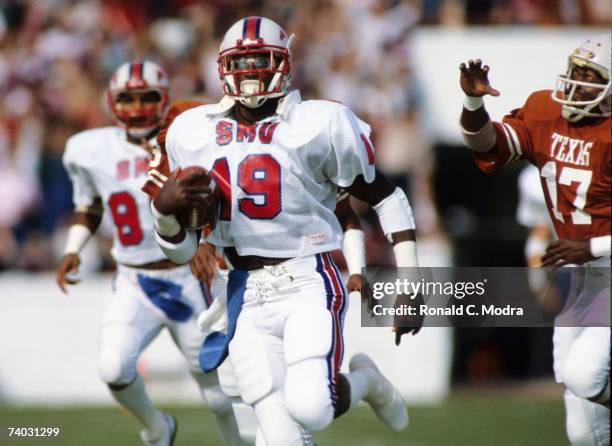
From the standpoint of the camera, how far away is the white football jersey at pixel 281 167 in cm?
476

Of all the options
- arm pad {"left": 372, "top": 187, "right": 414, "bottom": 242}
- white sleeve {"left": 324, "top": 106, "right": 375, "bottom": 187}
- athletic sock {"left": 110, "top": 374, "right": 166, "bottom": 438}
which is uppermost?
white sleeve {"left": 324, "top": 106, "right": 375, "bottom": 187}

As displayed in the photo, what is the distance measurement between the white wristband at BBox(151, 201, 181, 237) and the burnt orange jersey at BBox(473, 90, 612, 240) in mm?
1390

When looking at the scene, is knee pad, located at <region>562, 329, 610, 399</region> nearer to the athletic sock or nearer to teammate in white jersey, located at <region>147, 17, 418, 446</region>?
teammate in white jersey, located at <region>147, 17, 418, 446</region>

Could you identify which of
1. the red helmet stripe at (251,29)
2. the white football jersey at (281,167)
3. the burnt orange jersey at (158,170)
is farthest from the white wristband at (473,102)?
the burnt orange jersey at (158,170)

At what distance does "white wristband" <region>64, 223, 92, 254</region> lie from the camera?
21.0 ft

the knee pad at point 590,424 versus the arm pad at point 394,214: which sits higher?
the arm pad at point 394,214

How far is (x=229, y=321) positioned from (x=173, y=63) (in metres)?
6.74

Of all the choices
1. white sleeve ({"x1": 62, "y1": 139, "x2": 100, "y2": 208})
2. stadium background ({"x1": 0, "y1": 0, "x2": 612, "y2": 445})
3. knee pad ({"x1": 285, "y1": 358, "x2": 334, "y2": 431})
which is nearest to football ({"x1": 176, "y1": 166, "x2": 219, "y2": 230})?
knee pad ({"x1": 285, "y1": 358, "x2": 334, "y2": 431})

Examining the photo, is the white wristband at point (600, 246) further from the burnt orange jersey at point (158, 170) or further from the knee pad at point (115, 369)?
the knee pad at point (115, 369)

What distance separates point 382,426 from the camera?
8.10 metres

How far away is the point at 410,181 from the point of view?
1038 centimetres

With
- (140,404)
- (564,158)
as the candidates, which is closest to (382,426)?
(140,404)

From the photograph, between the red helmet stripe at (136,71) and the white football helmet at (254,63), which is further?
the red helmet stripe at (136,71)

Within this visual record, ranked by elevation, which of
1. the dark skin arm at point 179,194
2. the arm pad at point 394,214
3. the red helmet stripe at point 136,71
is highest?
the red helmet stripe at point 136,71
